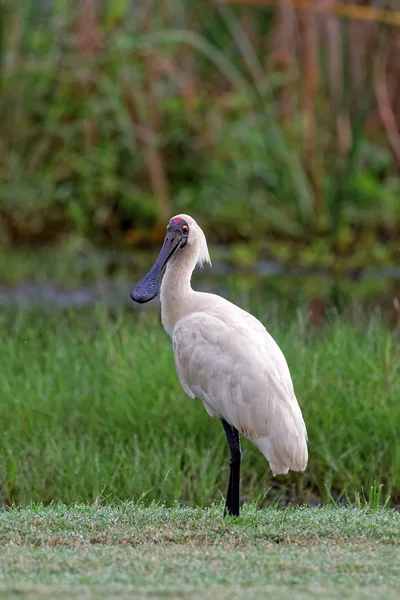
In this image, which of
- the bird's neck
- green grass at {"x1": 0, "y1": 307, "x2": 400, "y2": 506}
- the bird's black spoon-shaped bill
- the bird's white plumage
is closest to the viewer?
the bird's white plumage

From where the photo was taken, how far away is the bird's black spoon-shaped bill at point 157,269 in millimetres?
5707

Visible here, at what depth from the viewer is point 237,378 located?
17.1 feet

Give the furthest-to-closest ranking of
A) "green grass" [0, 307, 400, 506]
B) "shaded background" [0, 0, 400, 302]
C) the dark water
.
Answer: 1. "shaded background" [0, 0, 400, 302]
2. the dark water
3. "green grass" [0, 307, 400, 506]

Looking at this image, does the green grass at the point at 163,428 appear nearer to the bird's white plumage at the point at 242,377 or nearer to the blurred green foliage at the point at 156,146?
the bird's white plumage at the point at 242,377

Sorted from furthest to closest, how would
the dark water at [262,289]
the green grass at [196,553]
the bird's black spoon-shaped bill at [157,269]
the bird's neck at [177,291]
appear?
the dark water at [262,289]
the bird's black spoon-shaped bill at [157,269]
the bird's neck at [177,291]
the green grass at [196,553]

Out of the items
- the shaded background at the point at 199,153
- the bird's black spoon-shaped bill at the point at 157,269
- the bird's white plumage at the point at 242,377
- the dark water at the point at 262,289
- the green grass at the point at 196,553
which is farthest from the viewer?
the shaded background at the point at 199,153

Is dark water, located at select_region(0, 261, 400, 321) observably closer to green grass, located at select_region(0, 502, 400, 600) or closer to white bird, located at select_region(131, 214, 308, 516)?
white bird, located at select_region(131, 214, 308, 516)

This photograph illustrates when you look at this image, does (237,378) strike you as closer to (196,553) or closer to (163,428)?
(196,553)

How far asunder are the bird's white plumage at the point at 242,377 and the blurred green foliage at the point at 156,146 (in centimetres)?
832

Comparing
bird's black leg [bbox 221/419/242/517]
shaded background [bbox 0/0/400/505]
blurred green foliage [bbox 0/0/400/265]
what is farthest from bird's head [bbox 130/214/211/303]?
blurred green foliage [bbox 0/0/400/265]

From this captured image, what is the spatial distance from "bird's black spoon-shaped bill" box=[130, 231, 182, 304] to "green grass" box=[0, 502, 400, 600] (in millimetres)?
1097

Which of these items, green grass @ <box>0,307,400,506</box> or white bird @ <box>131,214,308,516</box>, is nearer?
white bird @ <box>131,214,308,516</box>

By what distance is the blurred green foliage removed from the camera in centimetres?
1413

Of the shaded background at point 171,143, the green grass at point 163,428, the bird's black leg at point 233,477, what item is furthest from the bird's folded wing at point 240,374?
the shaded background at point 171,143
